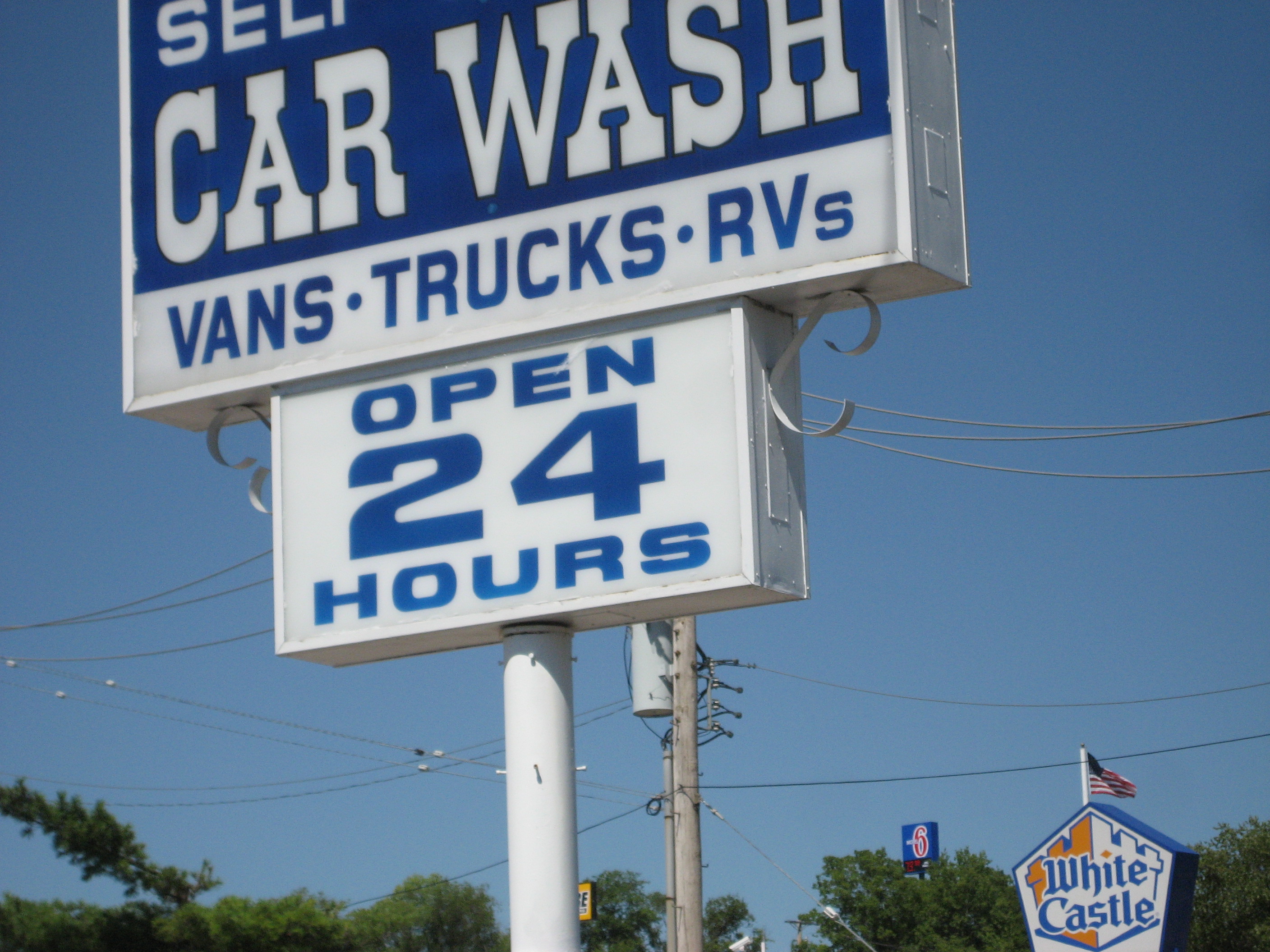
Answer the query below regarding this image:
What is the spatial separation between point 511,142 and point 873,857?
60.0 meters

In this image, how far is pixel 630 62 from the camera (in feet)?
19.0

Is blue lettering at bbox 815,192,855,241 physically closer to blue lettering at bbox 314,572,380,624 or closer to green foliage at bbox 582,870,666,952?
blue lettering at bbox 314,572,380,624

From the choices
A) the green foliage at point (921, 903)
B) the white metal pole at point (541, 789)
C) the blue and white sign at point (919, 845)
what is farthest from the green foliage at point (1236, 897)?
the white metal pole at point (541, 789)

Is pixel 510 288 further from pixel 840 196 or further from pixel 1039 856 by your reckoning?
A: pixel 1039 856

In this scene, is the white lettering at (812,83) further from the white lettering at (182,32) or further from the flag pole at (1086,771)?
the flag pole at (1086,771)

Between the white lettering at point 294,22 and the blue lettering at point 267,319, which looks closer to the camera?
the blue lettering at point 267,319

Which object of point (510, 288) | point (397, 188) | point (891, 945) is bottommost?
point (891, 945)

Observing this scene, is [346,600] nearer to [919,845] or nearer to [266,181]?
[266,181]

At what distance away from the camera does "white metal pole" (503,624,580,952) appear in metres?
5.51

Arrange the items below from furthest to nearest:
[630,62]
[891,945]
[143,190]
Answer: [891,945], [143,190], [630,62]

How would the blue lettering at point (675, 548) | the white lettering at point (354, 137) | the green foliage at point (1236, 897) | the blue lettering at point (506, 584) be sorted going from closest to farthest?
1. the blue lettering at point (675, 548)
2. the blue lettering at point (506, 584)
3. the white lettering at point (354, 137)
4. the green foliage at point (1236, 897)

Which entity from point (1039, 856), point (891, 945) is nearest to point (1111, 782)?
point (1039, 856)

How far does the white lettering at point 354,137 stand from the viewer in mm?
6035

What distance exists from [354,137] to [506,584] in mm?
1672
